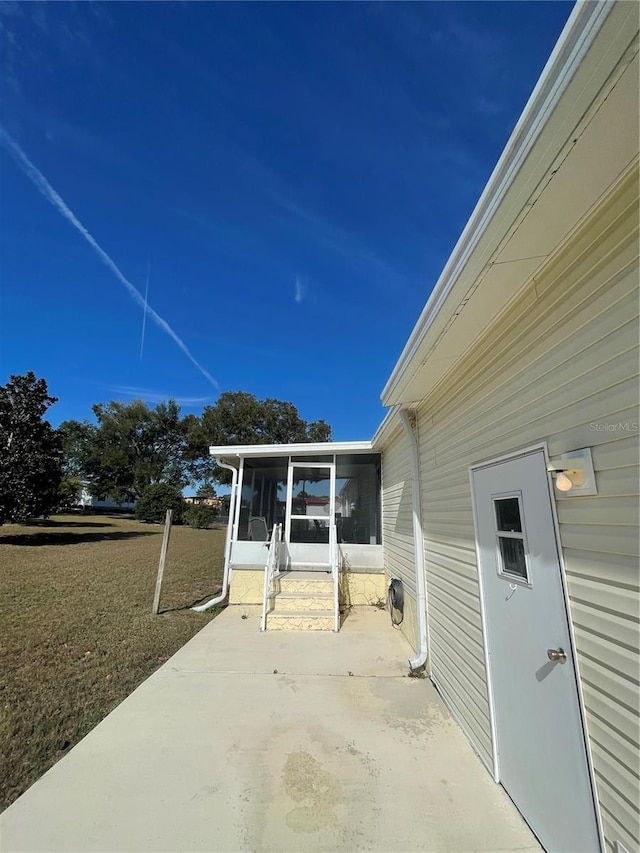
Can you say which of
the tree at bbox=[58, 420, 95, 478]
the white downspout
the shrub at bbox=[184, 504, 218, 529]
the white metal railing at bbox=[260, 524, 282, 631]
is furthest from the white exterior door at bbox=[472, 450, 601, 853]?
the tree at bbox=[58, 420, 95, 478]

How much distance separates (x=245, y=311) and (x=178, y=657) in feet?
37.7

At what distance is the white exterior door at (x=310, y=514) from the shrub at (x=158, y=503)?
22438mm

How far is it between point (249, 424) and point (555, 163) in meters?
26.4

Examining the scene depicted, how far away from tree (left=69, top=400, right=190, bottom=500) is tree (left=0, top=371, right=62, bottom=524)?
1702 cm

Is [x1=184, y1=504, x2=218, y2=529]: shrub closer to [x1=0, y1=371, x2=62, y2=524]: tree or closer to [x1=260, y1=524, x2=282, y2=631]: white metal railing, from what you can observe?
[x1=0, y1=371, x2=62, y2=524]: tree

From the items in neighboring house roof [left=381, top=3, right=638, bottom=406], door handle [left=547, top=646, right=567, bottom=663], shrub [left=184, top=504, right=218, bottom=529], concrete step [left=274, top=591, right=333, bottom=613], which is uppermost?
neighboring house roof [left=381, top=3, right=638, bottom=406]

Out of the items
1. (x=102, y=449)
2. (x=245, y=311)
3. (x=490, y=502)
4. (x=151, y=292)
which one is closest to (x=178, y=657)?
(x=490, y=502)

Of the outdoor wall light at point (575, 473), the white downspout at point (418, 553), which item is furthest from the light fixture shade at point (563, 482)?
the white downspout at point (418, 553)

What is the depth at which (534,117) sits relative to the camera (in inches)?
47.5

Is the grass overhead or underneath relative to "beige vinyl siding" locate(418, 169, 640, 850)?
underneath

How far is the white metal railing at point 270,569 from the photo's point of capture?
5.27 metres

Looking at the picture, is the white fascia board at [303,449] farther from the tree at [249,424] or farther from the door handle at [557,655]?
the tree at [249,424]

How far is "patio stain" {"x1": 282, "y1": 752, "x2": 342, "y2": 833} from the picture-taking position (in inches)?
76.0

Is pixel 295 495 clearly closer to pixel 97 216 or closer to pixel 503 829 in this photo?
pixel 503 829
